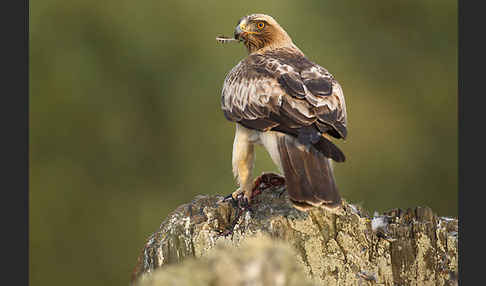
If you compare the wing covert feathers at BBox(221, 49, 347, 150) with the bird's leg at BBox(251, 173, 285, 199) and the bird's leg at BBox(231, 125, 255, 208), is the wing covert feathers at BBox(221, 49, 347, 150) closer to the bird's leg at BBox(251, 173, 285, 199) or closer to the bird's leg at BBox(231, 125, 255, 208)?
the bird's leg at BBox(231, 125, 255, 208)

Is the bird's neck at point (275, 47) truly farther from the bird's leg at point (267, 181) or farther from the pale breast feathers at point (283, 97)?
the bird's leg at point (267, 181)

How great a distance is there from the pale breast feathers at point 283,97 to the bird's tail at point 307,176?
126 millimetres

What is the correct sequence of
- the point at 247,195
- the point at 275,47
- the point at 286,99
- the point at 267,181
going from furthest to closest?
1. the point at 275,47
2. the point at 267,181
3. the point at 247,195
4. the point at 286,99

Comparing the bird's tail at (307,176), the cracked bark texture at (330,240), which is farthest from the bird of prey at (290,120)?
the cracked bark texture at (330,240)

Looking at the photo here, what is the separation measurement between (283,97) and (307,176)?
535 millimetres

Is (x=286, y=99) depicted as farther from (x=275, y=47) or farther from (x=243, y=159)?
(x=275, y=47)

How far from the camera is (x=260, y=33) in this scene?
4641mm

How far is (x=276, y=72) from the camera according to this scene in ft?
12.7

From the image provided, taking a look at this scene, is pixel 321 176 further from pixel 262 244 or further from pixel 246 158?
pixel 262 244

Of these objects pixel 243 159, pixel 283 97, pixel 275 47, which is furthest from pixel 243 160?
pixel 275 47

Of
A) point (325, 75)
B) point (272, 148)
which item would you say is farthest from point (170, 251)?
point (325, 75)

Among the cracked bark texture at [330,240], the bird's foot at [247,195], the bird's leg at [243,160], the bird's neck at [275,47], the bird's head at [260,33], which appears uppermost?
the bird's head at [260,33]

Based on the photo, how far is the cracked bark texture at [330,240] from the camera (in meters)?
3.30

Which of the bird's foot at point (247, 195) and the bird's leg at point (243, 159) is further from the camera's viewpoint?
the bird's leg at point (243, 159)
